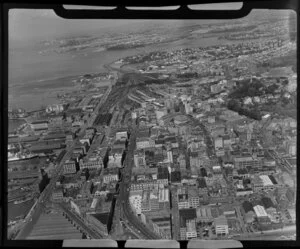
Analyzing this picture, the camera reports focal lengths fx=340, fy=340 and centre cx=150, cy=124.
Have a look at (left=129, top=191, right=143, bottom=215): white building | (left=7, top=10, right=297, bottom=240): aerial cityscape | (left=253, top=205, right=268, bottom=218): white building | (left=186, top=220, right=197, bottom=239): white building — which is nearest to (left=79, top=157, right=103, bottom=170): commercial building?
(left=7, top=10, right=297, bottom=240): aerial cityscape

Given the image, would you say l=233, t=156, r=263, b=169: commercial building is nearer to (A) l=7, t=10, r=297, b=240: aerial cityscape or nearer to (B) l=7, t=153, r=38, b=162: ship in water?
(A) l=7, t=10, r=297, b=240: aerial cityscape

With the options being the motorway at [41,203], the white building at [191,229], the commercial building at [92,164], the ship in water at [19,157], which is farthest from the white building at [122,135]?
the white building at [191,229]

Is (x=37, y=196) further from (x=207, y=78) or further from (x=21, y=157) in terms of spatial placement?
(x=207, y=78)

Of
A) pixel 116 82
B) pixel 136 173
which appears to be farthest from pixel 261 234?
pixel 116 82

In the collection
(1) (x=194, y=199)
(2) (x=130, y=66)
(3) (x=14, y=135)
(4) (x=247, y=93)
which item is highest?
(2) (x=130, y=66)

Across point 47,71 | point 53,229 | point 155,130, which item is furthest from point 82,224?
point 47,71

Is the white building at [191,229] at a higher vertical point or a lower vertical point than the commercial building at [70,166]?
lower

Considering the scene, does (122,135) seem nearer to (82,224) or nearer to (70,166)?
(70,166)

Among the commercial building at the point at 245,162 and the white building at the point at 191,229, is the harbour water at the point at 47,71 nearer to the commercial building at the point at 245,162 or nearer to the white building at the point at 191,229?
the commercial building at the point at 245,162

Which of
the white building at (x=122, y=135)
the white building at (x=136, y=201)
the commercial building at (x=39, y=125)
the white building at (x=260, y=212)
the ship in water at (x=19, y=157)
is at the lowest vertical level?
the white building at (x=260, y=212)
